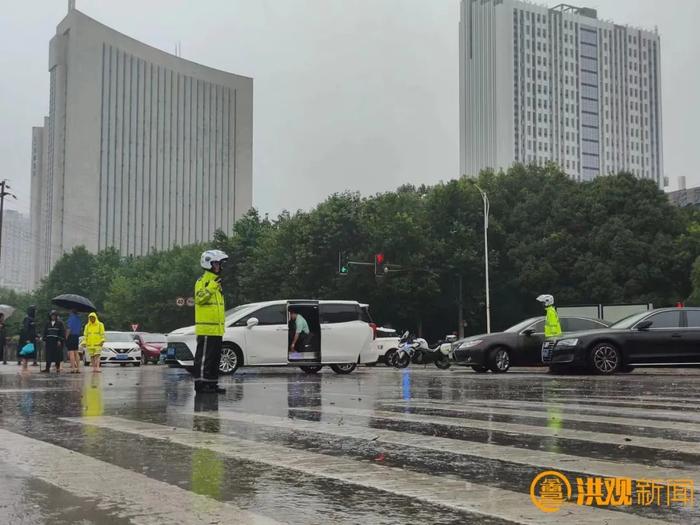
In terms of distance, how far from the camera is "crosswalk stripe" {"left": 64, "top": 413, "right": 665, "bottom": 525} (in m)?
3.78

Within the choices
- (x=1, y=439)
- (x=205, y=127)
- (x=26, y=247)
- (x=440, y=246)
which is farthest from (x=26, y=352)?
(x=26, y=247)

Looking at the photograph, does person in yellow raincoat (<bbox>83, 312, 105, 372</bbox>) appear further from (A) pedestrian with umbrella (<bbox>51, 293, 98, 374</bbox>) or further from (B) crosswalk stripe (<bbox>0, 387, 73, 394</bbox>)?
(B) crosswalk stripe (<bbox>0, 387, 73, 394</bbox>)

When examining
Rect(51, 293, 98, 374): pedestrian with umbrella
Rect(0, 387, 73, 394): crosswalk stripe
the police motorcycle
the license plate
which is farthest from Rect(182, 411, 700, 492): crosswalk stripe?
the police motorcycle

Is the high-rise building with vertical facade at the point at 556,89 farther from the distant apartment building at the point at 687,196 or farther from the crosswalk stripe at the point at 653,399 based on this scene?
the crosswalk stripe at the point at 653,399

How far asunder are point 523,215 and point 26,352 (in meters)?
37.8

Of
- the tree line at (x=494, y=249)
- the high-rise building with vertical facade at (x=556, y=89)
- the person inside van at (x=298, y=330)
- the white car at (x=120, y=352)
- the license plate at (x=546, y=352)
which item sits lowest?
the white car at (x=120, y=352)

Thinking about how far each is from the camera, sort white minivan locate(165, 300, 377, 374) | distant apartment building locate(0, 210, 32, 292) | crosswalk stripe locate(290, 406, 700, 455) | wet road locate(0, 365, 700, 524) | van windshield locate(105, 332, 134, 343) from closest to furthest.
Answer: wet road locate(0, 365, 700, 524) → crosswalk stripe locate(290, 406, 700, 455) → white minivan locate(165, 300, 377, 374) → van windshield locate(105, 332, 134, 343) → distant apartment building locate(0, 210, 32, 292)

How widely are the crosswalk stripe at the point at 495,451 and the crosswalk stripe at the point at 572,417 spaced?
182 cm

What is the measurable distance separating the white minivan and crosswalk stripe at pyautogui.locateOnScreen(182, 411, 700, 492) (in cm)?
968

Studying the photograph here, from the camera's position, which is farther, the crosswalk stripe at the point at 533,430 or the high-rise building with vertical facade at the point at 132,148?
the high-rise building with vertical facade at the point at 132,148

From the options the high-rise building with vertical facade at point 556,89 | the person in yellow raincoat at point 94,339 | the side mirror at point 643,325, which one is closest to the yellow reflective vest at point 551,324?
the side mirror at point 643,325

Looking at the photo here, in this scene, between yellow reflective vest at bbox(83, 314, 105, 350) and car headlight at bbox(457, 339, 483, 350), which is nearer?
car headlight at bbox(457, 339, 483, 350)

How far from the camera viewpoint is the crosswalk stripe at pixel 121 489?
3758 mm

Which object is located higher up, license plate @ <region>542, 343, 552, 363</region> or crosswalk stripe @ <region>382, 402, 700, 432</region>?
license plate @ <region>542, 343, 552, 363</region>
